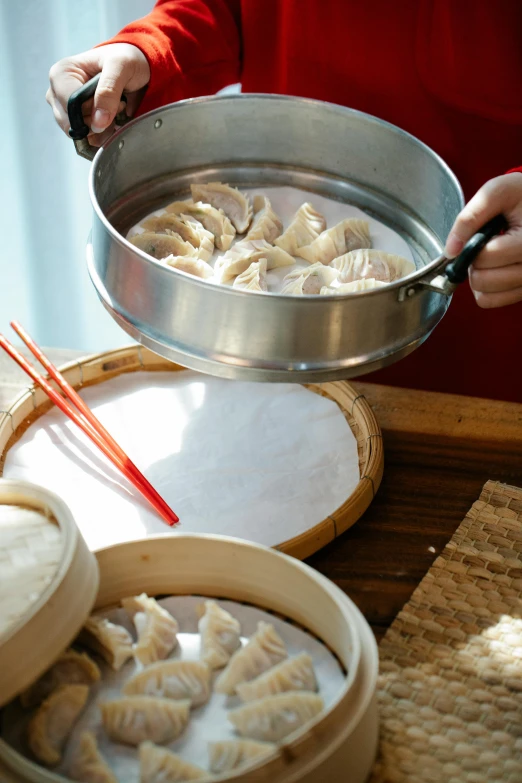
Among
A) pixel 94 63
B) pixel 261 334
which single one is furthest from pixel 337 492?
pixel 94 63

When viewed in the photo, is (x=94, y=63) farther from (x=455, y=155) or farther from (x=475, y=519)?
(x=475, y=519)

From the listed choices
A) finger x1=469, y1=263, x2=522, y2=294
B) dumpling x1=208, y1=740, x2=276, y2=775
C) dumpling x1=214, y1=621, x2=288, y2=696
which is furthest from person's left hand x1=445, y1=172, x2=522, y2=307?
dumpling x1=208, y1=740, x2=276, y2=775

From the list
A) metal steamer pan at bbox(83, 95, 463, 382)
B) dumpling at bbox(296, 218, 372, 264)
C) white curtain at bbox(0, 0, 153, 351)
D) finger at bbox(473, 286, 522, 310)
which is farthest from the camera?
white curtain at bbox(0, 0, 153, 351)

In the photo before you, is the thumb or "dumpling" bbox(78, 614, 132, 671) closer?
"dumpling" bbox(78, 614, 132, 671)

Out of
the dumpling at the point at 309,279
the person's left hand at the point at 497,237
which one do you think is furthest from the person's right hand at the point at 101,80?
the person's left hand at the point at 497,237

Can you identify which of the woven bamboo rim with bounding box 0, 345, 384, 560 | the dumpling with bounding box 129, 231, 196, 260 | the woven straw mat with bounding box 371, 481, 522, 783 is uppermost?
the dumpling with bounding box 129, 231, 196, 260

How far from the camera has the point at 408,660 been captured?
3.68ft

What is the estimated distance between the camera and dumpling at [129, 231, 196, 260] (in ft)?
4.76

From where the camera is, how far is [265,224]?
1.56 metres

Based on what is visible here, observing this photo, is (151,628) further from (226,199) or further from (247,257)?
(226,199)

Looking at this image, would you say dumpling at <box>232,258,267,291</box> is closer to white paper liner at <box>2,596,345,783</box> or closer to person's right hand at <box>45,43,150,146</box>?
person's right hand at <box>45,43,150,146</box>

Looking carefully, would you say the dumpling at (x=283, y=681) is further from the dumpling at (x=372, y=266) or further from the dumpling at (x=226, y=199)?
the dumpling at (x=226, y=199)

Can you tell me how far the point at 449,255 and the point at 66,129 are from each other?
740 mm

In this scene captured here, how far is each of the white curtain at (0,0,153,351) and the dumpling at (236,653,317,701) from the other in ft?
6.81
